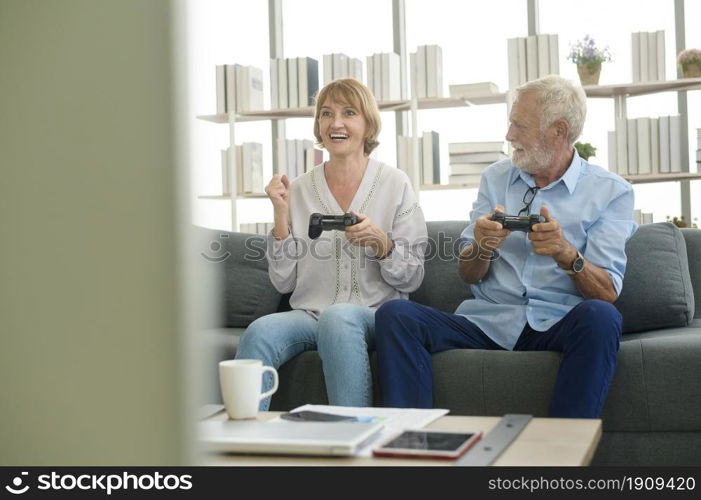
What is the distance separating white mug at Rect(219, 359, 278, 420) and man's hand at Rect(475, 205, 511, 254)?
950mm

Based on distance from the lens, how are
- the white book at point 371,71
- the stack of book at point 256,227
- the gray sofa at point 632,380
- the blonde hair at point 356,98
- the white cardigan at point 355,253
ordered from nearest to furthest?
1. the gray sofa at point 632,380
2. the white cardigan at point 355,253
3. the blonde hair at point 356,98
4. the white book at point 371,71
5. the stack of book at point 256,227

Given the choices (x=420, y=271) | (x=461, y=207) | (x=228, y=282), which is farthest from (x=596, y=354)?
(x=461, y=207)

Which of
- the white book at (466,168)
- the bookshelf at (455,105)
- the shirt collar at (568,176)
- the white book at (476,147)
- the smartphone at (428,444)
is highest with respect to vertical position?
the bookshelf at (455,105)

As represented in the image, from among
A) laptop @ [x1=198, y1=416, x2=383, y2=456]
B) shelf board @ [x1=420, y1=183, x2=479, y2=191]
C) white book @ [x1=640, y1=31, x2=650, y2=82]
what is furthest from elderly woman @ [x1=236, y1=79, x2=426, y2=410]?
white book @ [x1=640, y1=31, x2=650, y2=82]

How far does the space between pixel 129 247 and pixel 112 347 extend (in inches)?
1.5

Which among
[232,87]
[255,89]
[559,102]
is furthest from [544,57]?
[559,102]

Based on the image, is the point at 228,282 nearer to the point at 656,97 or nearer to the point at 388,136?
the point at 388,136

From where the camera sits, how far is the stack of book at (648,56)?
396cm

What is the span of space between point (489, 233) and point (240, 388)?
100 centimetres

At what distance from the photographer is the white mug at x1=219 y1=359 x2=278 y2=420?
1.25m

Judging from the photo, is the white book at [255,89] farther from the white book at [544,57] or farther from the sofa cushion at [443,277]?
the sofa cushion at [443,277]

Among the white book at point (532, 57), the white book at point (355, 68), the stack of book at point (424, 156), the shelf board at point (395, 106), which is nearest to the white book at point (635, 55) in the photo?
the white book at point (532, 57)

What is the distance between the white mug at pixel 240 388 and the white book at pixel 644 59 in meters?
3.31

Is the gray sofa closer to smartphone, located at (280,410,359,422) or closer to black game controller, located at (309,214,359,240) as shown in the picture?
black game controller, located at (309,214,359,240)
